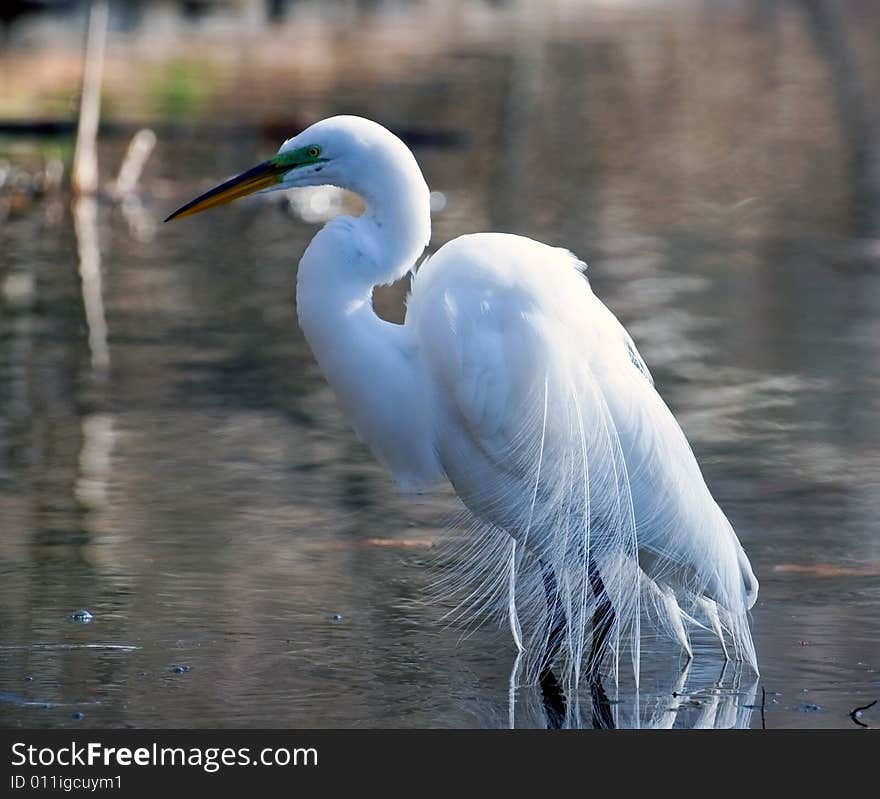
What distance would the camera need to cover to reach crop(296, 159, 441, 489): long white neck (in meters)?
4.50

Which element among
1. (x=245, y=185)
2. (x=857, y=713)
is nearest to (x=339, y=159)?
(x=245, y=185)

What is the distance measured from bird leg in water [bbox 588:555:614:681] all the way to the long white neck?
47 cm

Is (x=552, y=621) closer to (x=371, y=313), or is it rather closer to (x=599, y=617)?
(x=599, y=617)

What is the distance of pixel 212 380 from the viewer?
24.7ft

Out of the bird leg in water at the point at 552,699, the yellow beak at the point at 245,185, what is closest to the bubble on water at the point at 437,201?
the yellow beak at the point at 245,185

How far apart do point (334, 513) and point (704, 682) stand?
1686 mm

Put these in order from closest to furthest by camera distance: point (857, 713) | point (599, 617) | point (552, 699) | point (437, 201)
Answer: point (857, 713)
point (552, 699)
point (599, 617)
point (437, 201)

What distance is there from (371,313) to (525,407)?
0.47 meters

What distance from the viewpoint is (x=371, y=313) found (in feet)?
15.1

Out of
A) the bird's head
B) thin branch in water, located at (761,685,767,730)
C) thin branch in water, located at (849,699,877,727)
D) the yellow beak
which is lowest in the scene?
thin branch in water, located at (761,685,767,730)

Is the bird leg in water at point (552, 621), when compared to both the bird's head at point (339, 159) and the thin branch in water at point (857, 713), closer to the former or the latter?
the thin branch in water at point (857, 713)

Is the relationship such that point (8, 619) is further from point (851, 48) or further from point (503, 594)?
point (851, 48)

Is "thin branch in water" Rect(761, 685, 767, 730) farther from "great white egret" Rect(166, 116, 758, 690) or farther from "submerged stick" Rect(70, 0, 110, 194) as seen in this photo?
"submerged stick" Rect(70, 0, 110, 194)

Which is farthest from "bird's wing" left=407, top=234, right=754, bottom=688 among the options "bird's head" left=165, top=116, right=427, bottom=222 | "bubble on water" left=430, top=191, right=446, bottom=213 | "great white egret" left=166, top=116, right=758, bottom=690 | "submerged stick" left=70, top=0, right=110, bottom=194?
"submerged stick" left=70, top=0, right=110, bottom=194
